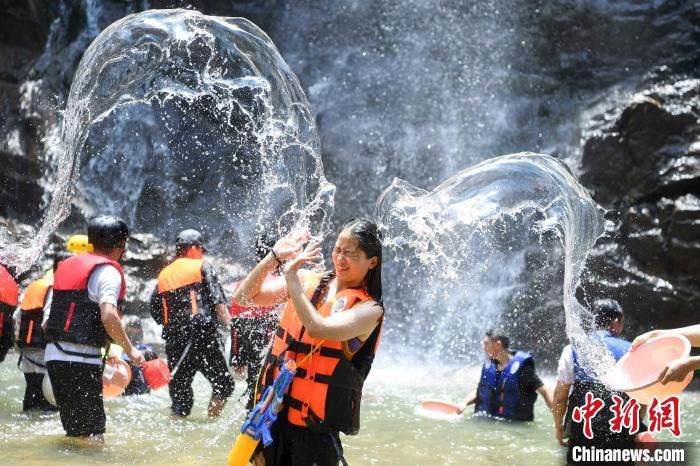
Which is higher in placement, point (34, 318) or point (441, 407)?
point (34, 318)

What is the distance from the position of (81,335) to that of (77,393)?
39 cm

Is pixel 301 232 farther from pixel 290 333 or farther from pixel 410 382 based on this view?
pixel 410 382

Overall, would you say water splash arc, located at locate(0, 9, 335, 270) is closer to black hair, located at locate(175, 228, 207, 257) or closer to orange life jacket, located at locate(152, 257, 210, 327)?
black hair, located at locate(175, 228, 207, 257)

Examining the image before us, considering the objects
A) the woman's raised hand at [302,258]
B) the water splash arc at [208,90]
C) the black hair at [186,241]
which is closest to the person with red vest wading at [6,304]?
the water splash arc at [208,90]

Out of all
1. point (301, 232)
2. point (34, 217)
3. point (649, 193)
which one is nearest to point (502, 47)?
point (649, 193)

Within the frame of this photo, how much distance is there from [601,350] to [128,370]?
3.86m

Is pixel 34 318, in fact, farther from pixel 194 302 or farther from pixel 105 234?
pixel 105 234

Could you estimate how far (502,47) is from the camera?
16.1m

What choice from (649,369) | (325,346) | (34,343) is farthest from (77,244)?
(649,369)

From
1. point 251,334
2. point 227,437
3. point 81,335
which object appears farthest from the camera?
point 251,334

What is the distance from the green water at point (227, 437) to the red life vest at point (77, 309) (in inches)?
30.5

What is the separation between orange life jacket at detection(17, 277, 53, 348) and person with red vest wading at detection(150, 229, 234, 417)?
103 cm

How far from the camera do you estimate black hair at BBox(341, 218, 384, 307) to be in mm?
3674

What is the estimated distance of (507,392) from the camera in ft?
26.5
